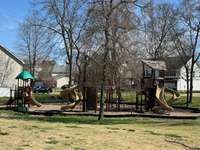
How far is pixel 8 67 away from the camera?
6419 cm

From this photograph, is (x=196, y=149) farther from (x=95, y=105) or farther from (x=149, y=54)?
(x=149, y=54)

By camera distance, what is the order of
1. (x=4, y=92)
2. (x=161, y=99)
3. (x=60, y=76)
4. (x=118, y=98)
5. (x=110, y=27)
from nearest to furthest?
(x=110, y=27), (x=161, y=99), (x=118, y=98), (x=4, y=92), (x=60, y=76)

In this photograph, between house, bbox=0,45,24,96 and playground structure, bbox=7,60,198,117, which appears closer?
playground structure, bbox=7,60,198,117

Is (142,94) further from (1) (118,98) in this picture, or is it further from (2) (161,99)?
(1) (118,98)

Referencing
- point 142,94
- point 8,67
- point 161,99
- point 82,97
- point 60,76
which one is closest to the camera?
point 161,99

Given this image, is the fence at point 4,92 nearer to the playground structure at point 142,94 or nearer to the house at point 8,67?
the house at point 8,67

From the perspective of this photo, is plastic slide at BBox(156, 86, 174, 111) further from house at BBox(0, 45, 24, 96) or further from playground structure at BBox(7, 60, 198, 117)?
house at BBox(0, 45, 24, 96)

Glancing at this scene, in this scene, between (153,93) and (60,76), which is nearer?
(153,93)

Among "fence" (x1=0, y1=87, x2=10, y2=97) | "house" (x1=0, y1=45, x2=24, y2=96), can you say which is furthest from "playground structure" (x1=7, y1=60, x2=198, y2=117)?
"house" (x1=0, y1=45, x2=24, y2=96)

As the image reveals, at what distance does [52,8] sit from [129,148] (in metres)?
42.1

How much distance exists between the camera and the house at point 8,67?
6381 cm

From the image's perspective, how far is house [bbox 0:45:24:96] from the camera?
63812 mm

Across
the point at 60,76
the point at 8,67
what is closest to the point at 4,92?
the point at 8,67

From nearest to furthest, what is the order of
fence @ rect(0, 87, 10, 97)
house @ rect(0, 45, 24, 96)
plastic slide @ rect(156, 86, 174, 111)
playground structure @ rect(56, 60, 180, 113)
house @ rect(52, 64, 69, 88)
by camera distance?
1. plastic slide @ rect(156, 86, 174, 111)
2. playground structure @ rect(56, 60, 180, 113)
3. fence @ rect(0, 87, 10, 97)
4. house @ rect(0, 45, 24, 96)
5. house @ rect(52, 64, 69, 88)
